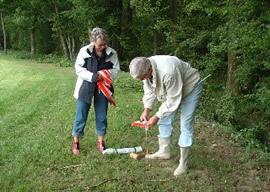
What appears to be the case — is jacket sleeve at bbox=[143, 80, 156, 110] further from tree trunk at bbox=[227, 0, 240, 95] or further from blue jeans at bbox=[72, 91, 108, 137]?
tree trunk at bbox=[227, 0, 240, 95]

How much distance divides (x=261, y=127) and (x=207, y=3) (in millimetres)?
3705

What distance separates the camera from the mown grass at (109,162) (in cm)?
424

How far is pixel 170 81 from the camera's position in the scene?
3.90 meters

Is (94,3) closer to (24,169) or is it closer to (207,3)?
(207,3)

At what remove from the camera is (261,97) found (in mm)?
6914

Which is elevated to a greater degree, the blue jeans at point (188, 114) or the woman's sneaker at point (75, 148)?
the blue jeans at point (188, 114)

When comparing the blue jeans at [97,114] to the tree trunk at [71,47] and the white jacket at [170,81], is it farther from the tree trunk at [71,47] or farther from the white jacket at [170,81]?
the tree trunk at [71,47]

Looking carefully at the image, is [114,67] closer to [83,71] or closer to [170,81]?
[83,71]

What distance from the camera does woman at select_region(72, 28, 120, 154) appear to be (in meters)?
4.72

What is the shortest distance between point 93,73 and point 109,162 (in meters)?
1.23

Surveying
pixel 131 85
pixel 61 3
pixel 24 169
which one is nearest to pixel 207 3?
pixel 131 85

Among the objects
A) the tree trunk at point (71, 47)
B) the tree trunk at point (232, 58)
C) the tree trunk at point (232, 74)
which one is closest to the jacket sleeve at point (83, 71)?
the tree trunk at point (232, 58)

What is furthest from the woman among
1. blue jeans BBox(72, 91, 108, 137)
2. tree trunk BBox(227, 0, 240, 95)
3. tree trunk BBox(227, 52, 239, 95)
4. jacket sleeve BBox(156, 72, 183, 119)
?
tree trunk BBox(227, 52, 239, 95)

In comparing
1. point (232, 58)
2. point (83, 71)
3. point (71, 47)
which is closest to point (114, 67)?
point (83, 71)
